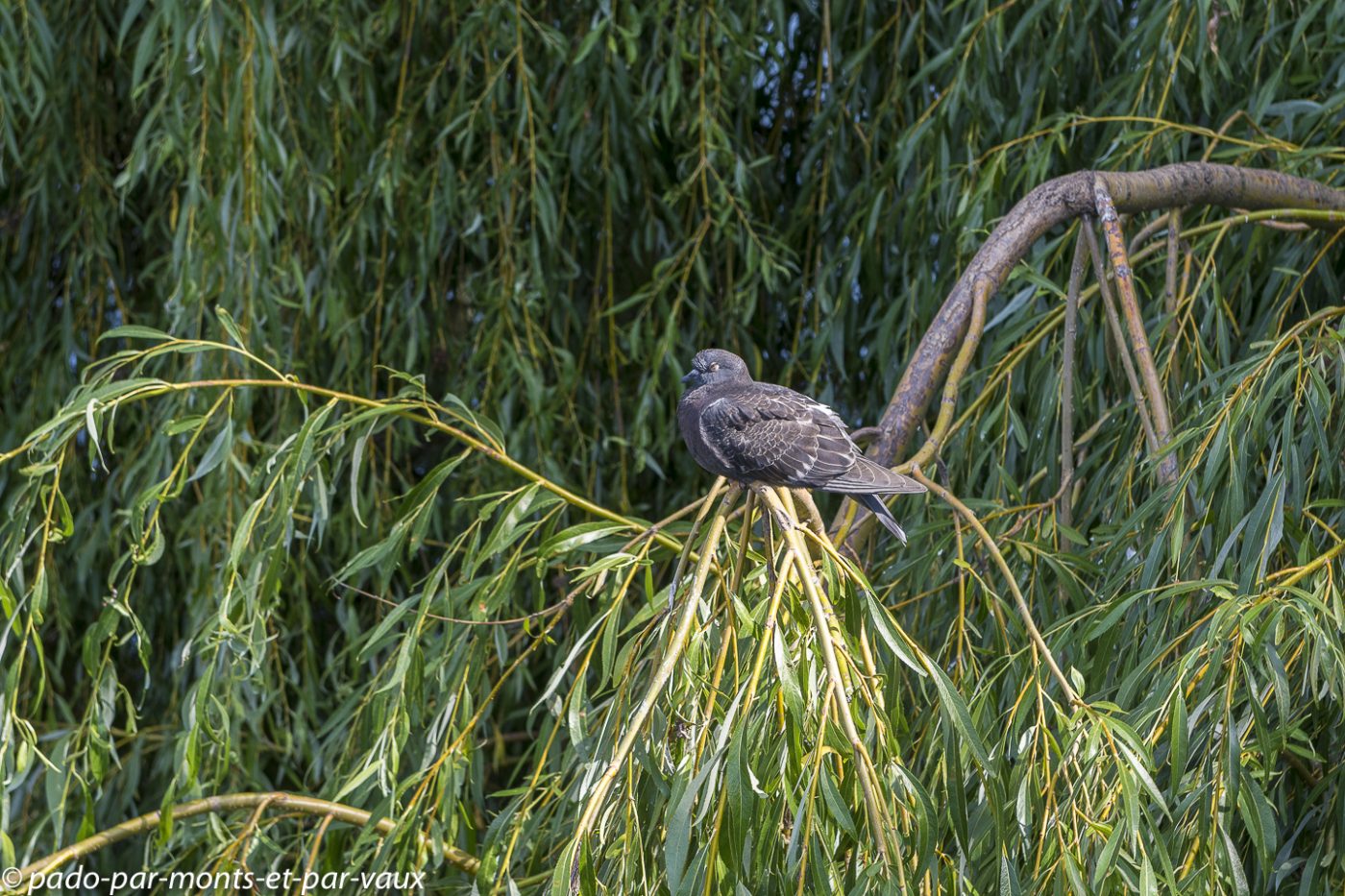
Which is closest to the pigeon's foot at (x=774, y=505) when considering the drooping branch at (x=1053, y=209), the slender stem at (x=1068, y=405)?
the drooping branch at (x=1053, y=209)

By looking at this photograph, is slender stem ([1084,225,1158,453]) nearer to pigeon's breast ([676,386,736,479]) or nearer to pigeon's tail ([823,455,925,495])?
pigeon's tail ([823,455,925,495])

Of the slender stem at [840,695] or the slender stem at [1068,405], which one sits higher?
the slender stem at [1068,405]

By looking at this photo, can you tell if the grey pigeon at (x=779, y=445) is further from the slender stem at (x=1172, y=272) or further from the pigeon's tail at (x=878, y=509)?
the slender stem at (x=1172, y=272)

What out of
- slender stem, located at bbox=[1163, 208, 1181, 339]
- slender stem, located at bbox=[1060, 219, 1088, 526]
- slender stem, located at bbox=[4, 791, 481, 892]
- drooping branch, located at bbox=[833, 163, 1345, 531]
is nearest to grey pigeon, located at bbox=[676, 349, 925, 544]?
drooping branch, located at bbox=[833, 163, 1345, 531]

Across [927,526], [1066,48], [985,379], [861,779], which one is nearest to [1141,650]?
[927,526]

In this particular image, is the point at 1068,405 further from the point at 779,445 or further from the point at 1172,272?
the point at 779,445

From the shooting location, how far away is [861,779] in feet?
4.67

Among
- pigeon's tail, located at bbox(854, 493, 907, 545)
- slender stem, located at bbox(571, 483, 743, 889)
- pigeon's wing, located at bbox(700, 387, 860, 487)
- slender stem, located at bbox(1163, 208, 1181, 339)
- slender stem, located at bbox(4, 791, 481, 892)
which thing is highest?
slender stem, located at bbox(1163, 208, 1181, 339)

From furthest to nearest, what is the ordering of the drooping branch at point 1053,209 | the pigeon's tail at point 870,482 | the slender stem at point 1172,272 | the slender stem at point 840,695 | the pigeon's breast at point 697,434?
the slender stem at point 1172,272
the drooping branch at point 1053,209
the pigeon's breast at point 697,434
the pigeon's tail at point 870,482
the slender stem at point 840,695

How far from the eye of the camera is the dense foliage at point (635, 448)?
5.19 feet

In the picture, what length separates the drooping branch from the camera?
2.10m

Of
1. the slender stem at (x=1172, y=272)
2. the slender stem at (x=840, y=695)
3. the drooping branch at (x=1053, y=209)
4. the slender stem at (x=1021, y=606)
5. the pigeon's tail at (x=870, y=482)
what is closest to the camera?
the slender stem at (x=840, y=695)

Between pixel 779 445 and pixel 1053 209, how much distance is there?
572 millimetres

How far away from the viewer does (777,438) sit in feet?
6.40
